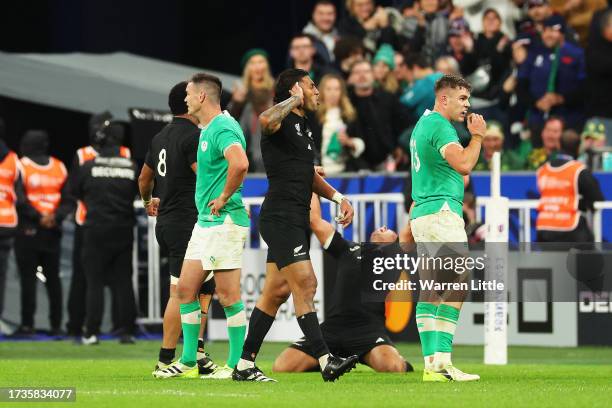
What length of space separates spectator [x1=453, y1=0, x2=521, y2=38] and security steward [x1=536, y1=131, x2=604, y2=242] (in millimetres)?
5955

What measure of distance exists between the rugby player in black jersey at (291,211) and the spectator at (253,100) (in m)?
7.05

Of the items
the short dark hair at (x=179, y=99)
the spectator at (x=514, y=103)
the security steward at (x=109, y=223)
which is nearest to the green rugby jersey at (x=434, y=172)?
the short dark hair at (x=179, y=99)

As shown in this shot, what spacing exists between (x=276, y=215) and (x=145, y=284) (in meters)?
7.69

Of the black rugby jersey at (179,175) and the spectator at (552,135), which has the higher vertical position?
the spectator at (552,135)

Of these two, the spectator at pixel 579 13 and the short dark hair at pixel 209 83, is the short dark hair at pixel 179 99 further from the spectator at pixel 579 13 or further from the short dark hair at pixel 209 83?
the spectator at pixel 579 13

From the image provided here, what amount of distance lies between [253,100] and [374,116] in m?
1.45

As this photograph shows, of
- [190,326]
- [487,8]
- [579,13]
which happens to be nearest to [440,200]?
[190,326]

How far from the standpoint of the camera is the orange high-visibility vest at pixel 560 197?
17.4 m

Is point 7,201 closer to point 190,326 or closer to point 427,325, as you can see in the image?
point 190,326

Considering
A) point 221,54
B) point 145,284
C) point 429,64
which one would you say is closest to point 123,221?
point 145,284

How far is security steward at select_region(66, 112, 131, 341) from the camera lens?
18.6 metres

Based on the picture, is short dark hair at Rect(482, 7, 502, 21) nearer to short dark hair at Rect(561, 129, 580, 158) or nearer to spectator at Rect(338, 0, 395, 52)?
spectator at Rect(338, 0, 395, 52)

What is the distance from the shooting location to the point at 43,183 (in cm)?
1978

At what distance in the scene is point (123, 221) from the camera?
60.7 feet
